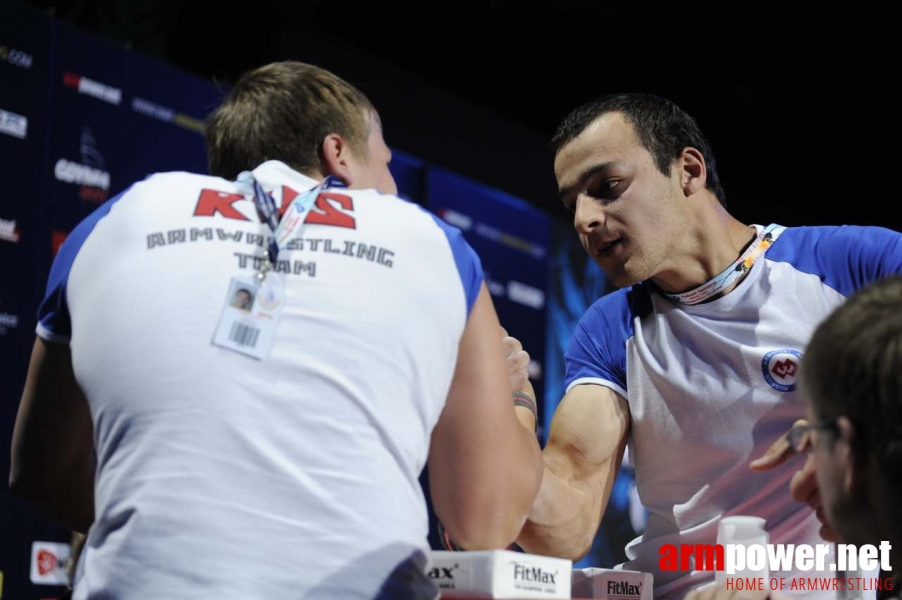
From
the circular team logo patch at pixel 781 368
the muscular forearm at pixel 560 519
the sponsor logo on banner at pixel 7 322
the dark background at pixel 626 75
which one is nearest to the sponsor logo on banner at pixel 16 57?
the sponsor logo on banner at pixel 7 322

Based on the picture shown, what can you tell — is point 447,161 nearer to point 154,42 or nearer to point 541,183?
point 541,183

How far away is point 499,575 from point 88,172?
9.11 feet

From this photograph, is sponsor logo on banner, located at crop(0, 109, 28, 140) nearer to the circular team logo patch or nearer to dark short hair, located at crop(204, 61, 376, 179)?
dark short hair, located at crop(204, 61, 376, 179)

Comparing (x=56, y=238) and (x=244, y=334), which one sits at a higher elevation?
(x=56, y=238)

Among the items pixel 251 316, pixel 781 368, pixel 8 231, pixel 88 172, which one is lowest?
pixel 251 316

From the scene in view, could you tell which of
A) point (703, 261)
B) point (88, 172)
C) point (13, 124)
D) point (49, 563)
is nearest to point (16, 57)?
point (13, 124)

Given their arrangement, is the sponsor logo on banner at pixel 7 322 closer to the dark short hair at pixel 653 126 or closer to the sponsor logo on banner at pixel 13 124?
the sponsor logo on banner at pixel 13 124

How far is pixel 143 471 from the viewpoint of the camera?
114 cm

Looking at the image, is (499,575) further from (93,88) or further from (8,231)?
(93,88)

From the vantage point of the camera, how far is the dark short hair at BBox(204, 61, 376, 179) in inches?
55.2

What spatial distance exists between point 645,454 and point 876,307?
4.24ft

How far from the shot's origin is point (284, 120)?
4.62 feet

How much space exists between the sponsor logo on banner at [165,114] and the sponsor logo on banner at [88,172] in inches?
9.3

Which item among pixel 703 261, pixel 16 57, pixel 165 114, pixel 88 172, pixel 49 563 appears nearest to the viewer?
pixel 703 261
